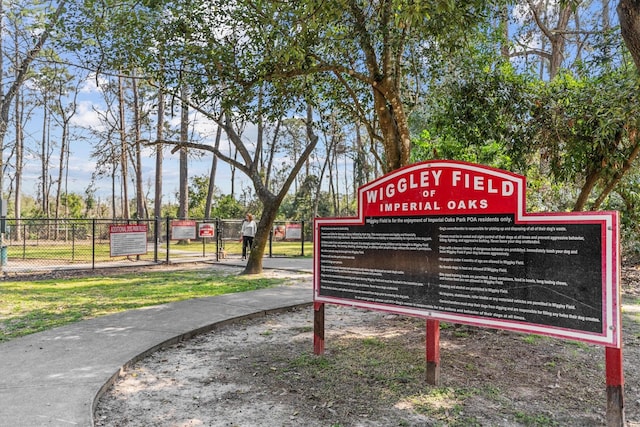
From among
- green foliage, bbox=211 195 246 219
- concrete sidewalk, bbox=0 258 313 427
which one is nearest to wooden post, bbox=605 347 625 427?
concrete sidewalk, bbox=0 258 313 427

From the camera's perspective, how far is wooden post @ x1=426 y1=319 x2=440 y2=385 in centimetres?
424

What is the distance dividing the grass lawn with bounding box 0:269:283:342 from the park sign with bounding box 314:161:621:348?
4251 millimetres

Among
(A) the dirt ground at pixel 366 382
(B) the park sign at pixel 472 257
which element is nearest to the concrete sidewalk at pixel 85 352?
(A) the dirt ground at pixel 366 382

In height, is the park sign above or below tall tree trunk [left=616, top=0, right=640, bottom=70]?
below

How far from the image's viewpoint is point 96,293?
364 inches

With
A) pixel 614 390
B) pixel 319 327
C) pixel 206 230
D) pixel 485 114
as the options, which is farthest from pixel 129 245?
pixel 614 390

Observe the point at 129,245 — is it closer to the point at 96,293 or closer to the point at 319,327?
the point at 96,293

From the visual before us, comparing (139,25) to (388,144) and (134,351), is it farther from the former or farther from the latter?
(134,351)

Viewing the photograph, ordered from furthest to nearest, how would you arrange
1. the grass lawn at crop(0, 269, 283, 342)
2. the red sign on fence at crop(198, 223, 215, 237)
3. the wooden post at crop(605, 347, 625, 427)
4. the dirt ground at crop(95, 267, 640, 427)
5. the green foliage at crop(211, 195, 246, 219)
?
the green foliage at crop(211, 195, 246, 219)
the red sign on fence at crop(198, 223, 215, 237)
the grass lawn at crop(0, 269, 283, 342)
the dirt ground at crop(95, 267, 640, 427)
the wooden post at crop(605, 347, 625, 427)

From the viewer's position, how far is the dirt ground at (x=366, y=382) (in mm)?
3588

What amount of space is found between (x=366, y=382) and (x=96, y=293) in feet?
23.1

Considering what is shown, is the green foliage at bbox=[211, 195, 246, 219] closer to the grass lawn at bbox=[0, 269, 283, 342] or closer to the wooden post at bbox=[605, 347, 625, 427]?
the grass lawn at bbox=[0, 269, 283, 342]

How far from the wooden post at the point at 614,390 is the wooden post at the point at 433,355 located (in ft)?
4.57

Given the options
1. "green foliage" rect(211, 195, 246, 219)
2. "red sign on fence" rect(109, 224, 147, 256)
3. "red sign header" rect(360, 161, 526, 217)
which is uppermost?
"green foliage" rect(211, 195, 246, 219)
